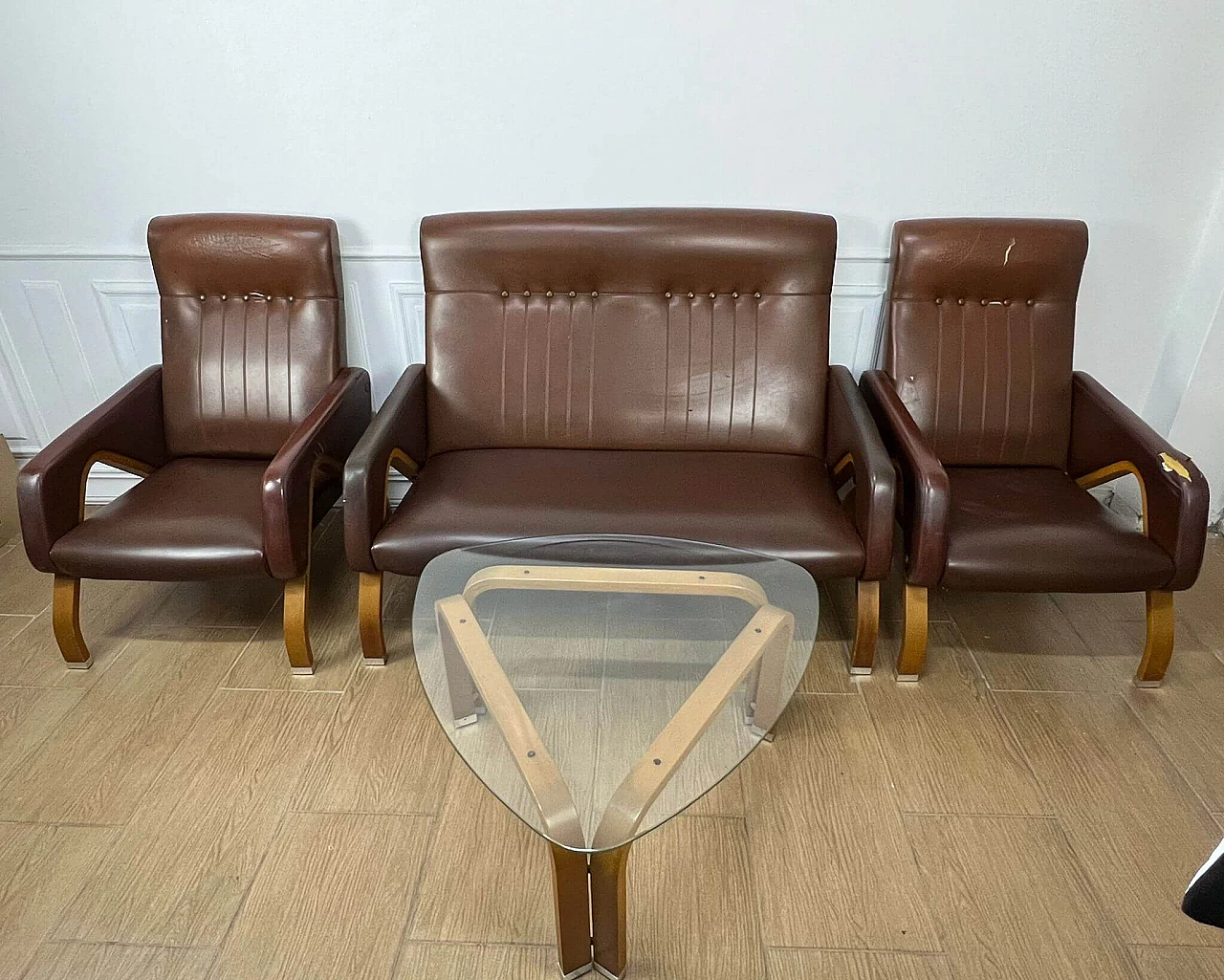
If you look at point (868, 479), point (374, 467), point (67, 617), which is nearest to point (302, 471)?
point (374, 467)

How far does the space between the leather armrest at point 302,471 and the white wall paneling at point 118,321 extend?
0.27 m

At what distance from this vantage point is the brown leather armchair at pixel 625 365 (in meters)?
2.00

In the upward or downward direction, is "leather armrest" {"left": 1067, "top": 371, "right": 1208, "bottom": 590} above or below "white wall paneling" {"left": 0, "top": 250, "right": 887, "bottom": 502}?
below

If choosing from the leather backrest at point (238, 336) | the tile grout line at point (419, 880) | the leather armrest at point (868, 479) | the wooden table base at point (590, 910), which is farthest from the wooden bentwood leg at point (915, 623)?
the leather backrest at point (238, 336)

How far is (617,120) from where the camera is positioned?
2090 mm

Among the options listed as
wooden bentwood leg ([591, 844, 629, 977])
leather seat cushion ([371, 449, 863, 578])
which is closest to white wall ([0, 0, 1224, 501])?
leather seat cushion ([371, 449, 863, 578])

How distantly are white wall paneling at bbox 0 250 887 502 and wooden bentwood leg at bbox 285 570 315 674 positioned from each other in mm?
755

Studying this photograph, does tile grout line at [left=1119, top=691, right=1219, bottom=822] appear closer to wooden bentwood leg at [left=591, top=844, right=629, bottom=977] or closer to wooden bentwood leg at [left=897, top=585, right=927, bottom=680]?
wooden bentwood leg at [left=897, top=585, right=927, bottom=680]

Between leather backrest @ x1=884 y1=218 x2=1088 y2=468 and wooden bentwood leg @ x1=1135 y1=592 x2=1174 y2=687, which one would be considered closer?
wooden bentwood leg @ x1=1135 y1=592 x2=1174 y2=687

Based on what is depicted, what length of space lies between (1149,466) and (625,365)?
3.96 ft

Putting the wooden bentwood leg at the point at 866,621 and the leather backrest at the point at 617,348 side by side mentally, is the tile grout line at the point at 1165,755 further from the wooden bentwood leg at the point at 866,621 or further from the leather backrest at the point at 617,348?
the leather backrest at the point at 617,348

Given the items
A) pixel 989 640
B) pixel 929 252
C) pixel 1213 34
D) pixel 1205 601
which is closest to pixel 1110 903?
pixel 989 640

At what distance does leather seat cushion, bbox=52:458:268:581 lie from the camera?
178cm

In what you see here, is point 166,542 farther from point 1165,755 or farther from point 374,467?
point 1165,755
